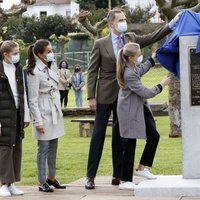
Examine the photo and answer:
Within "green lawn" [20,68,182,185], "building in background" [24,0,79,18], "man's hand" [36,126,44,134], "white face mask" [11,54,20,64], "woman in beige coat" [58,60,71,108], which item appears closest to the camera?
"white face mask" [11,54,20,64]

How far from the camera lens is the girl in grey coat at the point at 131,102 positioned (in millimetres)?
9844

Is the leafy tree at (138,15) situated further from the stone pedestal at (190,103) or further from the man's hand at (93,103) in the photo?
the stone pedestal at (190,103)

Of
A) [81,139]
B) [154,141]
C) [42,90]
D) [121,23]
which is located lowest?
[81,139]

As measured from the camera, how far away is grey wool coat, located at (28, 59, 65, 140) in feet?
33.4

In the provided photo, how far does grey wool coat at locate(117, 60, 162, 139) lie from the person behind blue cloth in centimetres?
63

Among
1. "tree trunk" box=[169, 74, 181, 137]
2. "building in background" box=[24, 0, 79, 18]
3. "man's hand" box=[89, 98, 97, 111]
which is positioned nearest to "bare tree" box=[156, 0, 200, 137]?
"tree trunk" box=[169, 74, 181, 137]

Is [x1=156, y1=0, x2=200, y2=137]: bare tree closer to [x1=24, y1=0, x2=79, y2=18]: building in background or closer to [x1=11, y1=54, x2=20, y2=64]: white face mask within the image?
[x1=11, y1=54, x2=20, y2=64]: white face mask

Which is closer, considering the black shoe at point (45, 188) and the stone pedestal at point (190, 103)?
the stone pedestal at point (190, 103)

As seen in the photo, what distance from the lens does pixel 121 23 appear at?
1030cm

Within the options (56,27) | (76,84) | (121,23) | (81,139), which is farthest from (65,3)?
(121,23)

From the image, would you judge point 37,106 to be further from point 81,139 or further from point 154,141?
point 81,139

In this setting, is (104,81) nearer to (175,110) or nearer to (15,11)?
(175,110)

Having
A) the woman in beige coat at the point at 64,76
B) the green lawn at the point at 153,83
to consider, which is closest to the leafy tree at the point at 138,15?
the green lawn at the point at 153,83

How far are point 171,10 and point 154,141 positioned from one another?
932cm
